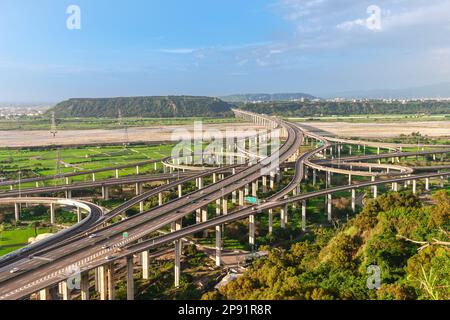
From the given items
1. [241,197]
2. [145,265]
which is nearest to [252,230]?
[145,265]

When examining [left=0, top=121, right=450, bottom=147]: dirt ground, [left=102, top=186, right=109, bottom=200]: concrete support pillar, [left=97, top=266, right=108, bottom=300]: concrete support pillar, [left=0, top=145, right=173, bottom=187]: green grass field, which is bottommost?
[left=97, top=266, right=108, bottom=300]: concrete support pillar

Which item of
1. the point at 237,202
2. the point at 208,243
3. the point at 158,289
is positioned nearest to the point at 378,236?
the point at 158,289

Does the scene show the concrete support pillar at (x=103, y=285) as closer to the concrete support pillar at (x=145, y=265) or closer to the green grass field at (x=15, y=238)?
the concrete support pillar at (x=145, y=265)

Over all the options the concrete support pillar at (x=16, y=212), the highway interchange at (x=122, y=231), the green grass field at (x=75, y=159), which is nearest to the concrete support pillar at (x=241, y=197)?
the highway interchange at (x=122, y=231)

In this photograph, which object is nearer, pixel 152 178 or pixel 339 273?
pixel 339 273

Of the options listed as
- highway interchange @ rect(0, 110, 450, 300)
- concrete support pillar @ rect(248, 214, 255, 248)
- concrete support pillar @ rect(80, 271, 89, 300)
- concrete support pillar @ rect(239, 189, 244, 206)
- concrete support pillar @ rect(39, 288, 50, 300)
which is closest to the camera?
concrete support pillar @ rect(39, 288, 50, 300)

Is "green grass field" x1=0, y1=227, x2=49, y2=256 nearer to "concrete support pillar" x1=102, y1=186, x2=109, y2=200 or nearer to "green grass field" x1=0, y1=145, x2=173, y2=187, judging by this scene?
"concrete support pillar" x1=102, y1=186, x2=109, y2=200

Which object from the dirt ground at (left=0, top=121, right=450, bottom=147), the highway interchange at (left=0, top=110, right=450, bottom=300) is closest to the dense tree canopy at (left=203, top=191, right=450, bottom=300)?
the highway interchange at (left=0, top=110, right=450, bottom=300)

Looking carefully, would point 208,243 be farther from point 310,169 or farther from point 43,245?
point 310,169

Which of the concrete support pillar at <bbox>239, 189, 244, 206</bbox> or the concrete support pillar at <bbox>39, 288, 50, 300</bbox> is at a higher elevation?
the concrete support pillar at <bbox>39, 288, 50, 300</bbox>
